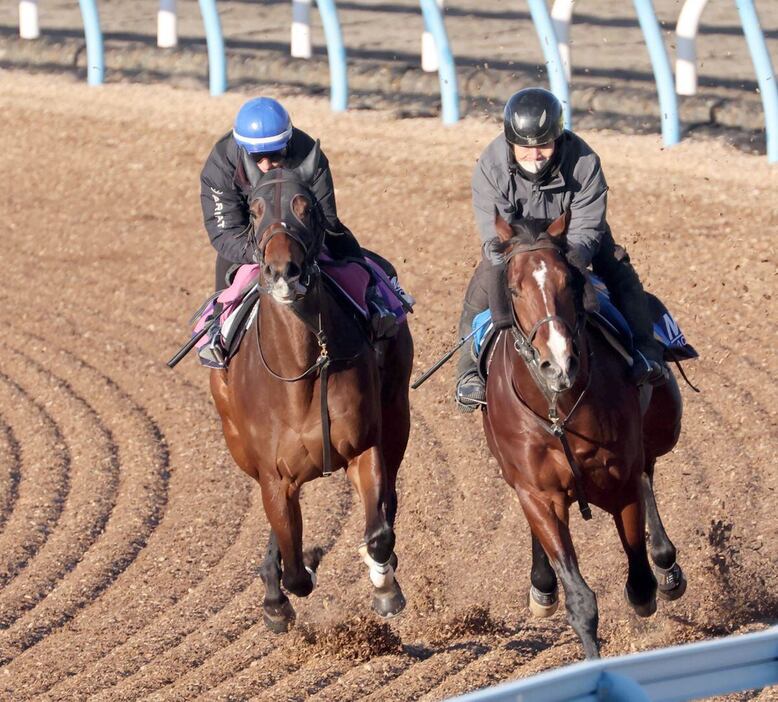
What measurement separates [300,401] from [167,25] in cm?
1419

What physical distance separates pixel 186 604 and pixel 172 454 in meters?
2.41

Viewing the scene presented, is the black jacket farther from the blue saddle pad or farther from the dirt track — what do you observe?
the dirt track

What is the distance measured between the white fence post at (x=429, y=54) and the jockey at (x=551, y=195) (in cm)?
1091

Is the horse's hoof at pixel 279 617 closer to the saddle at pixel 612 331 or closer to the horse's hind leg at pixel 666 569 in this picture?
the saddle at pixel 612 331

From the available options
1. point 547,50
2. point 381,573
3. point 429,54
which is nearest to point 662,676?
point 381,573

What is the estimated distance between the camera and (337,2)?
25344 mm

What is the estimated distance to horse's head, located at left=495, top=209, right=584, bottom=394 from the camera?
661 centimetres

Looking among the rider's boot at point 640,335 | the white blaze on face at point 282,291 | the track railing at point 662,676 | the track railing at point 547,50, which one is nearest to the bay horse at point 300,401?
the white blaze on face at point 282,291

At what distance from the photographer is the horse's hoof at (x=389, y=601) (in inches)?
322

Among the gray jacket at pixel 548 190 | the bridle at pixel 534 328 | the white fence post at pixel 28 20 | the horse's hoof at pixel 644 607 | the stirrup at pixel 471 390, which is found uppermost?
the white fence post at pixel 28 20

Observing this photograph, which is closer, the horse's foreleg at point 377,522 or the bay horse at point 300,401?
the bay horse at point 300,401

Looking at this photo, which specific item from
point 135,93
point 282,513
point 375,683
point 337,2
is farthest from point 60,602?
point 337,2

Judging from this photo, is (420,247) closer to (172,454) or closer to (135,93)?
(172,454)

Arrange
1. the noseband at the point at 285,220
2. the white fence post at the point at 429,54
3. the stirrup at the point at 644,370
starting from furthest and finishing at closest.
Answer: the white fence post at the point at 429,54
the stirrup at the point at 644,370
the noseband at the point at 285,220
